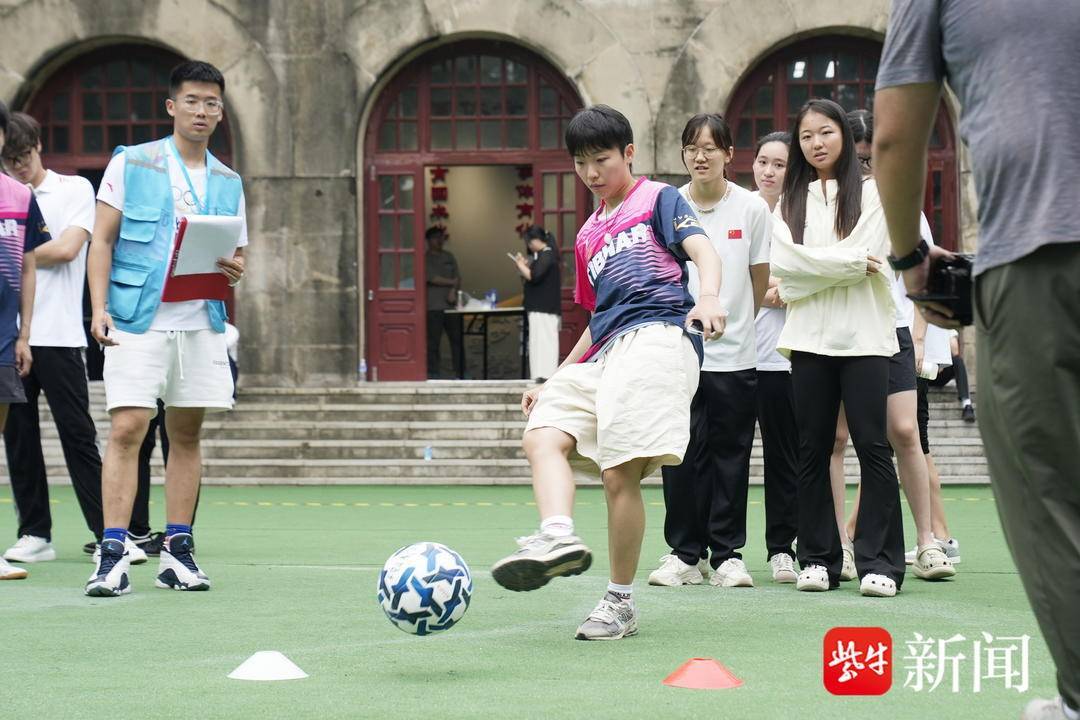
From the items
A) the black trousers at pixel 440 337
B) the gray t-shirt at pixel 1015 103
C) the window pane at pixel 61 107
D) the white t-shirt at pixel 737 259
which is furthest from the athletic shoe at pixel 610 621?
the window pane at pixel 61 107

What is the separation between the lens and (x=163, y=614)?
20.4 ft

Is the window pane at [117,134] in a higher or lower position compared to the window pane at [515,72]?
lower

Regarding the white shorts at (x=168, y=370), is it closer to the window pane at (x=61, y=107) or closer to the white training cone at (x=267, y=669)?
the white training cone at (x=267, y=669)

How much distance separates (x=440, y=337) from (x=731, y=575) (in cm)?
1291

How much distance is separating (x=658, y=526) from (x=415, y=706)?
6.01m

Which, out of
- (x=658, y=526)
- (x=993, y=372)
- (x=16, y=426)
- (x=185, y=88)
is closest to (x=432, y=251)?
(x=658, y=526)

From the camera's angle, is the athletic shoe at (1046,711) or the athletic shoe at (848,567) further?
the athletic shoe at (848,567)

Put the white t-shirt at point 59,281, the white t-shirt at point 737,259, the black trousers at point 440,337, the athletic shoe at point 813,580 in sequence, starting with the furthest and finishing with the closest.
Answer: the black trousers at point 440,337, the white t-shirt at point 59,281, the white t-shirt at point 737,259, the athletic shoe at point 813,580

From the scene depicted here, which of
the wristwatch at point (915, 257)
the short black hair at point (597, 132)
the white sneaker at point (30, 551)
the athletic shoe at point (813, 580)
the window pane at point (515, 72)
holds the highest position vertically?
the window pane at point (515, 72)

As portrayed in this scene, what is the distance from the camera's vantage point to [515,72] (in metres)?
18.5

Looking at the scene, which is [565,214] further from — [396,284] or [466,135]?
[396,284]

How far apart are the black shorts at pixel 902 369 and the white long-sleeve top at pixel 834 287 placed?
0.99 feet

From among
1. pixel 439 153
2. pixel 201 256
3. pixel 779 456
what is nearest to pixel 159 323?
pixel 201 256

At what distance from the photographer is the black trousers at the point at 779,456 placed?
297 inches
